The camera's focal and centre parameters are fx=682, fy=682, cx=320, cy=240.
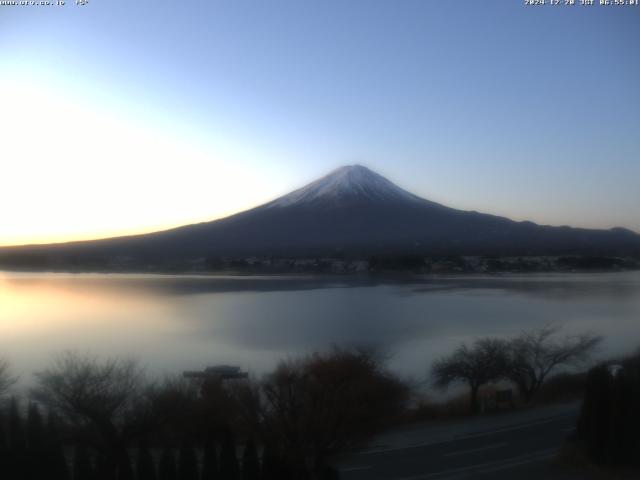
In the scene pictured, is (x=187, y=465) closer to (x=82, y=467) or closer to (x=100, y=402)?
(x=82, y=467)

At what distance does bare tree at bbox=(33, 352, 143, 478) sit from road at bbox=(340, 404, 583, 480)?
1.24m

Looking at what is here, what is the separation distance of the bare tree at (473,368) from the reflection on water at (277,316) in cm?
66

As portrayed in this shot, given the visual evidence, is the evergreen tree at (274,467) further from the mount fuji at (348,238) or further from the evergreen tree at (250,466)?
the mount fuji at (348,238)

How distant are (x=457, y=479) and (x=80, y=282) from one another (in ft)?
62.6

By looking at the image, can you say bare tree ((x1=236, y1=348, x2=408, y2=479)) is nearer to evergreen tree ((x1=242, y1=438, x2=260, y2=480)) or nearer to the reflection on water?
evergreen tree ((x1=242, y1=438, x2=260, y2=480))

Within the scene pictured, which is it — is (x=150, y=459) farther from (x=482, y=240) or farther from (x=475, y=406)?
(x=482, y=240)

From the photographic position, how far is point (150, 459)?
3.04m

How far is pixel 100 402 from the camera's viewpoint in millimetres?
3717

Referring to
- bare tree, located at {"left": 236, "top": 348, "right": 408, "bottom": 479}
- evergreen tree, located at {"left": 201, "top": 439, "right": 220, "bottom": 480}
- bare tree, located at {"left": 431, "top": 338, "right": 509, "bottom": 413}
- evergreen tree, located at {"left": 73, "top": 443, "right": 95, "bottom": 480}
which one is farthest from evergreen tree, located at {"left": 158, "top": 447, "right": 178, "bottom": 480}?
bare tree, located at {"left": 431, "top": 338, "right": 509, "bottom": 413}

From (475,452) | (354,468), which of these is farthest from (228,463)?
(475,452)

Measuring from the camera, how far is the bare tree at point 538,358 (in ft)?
20.9

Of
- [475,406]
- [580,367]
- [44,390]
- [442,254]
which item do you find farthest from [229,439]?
[442,254]

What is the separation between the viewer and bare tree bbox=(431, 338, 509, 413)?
623 cm

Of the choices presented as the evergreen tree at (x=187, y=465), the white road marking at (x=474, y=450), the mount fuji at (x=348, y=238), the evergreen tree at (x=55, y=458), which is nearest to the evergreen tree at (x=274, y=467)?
the evergreen tree at (x=187, y=465)
